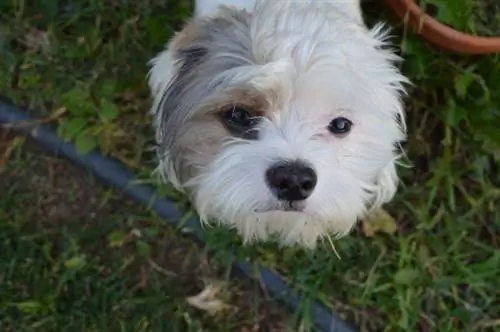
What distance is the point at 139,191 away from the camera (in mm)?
3020

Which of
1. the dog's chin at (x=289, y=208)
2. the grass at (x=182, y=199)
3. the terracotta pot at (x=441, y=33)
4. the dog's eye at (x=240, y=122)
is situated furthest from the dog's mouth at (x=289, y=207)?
the terracotta pot at (x=441, y=33)

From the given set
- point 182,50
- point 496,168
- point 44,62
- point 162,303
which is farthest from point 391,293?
point 44,62

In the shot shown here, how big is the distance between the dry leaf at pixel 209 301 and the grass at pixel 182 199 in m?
0.03

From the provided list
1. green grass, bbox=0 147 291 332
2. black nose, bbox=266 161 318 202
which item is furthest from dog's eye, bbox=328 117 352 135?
green grass, bbox=0 147 291 332

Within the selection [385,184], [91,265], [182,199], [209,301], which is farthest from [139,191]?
[385,184]

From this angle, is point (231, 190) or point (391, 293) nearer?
point (231, 190)

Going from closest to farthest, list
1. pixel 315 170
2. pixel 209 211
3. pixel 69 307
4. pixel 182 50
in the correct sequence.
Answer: pixel 315 170 < pixel 182 50 < pixel 209 211 < pixel 69 307

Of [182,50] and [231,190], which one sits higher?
[182,50]

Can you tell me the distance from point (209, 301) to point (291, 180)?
3.46 feet

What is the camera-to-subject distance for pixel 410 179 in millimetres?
3084

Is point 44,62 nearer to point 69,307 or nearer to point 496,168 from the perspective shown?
point 69,307

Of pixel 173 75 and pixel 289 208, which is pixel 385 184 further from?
pixel 173 75

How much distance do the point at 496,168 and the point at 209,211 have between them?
1240 millimetres

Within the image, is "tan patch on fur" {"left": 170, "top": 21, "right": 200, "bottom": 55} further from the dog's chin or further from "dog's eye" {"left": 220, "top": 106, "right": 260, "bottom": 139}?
the dog's chin
